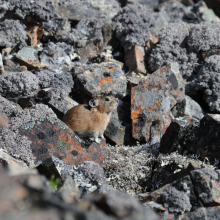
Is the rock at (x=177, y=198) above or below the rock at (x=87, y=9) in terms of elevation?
above

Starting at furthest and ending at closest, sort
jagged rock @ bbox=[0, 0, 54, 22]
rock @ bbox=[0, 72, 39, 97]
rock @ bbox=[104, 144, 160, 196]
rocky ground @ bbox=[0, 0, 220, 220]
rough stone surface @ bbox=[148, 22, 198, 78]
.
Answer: rough stone surface @ bbox=[148, 22, 198, 78] → jagged rock @ bbox=[0, 0, 54, 22] → rock @ bbox=[0, 72, 39, 97] → rock @ bbox=[104, 144, 160, 196] → rocky ground @ bbox=[0, 0, 220, 220]

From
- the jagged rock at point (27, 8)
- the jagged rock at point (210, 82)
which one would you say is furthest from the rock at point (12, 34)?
the jagged rock at point (210, 82)

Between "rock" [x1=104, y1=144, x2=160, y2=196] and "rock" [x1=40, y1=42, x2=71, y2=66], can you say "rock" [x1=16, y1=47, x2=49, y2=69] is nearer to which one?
"rock" [x1=40, y1=42, x2=71, y2=66]

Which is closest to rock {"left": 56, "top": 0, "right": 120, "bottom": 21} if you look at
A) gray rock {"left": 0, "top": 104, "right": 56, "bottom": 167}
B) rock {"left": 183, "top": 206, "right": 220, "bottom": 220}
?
gray rock {"left": 0, "top": 104, "right": 56, "bottom": 167}

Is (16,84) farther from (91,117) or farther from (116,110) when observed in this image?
(116,110)

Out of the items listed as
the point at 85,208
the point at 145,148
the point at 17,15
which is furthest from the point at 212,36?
the point at 85,208

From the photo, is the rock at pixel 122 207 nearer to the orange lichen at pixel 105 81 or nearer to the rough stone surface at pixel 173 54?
the orange lichen at pixel 105 81
